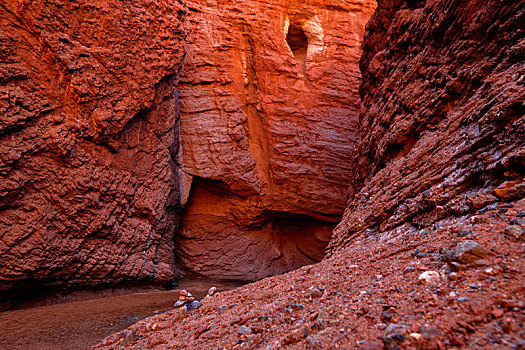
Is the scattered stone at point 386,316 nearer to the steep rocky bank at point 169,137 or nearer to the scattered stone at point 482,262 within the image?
the scattered stone at point 482,262

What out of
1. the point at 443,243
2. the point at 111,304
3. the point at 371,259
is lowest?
the point at 111,304

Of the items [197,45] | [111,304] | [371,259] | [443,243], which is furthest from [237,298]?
[197,45]

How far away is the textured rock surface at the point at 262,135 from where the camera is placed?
1176 cm

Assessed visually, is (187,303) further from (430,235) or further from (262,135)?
(262,135)

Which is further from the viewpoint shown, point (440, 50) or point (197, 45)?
point (197, 45)

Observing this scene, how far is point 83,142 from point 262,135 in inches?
283

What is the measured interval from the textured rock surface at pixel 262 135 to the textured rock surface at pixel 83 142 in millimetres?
2241

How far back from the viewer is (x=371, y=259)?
2982 millimetres

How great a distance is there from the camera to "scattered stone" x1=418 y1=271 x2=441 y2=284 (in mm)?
1874

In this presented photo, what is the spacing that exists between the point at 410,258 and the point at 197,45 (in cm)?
1185

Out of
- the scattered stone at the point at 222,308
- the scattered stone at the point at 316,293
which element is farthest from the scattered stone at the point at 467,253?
the scattered stone at the point at 222,308

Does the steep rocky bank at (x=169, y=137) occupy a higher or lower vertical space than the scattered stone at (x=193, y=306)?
higher

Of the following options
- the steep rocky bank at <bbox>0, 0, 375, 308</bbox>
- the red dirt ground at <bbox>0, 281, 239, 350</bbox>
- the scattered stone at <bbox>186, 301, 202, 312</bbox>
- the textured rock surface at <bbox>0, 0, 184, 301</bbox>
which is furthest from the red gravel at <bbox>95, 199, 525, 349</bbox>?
the steep rocky bank at <bbox>0, 0, 375, 308</bbox>

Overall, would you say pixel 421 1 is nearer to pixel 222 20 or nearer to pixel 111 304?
pixel 222 20
